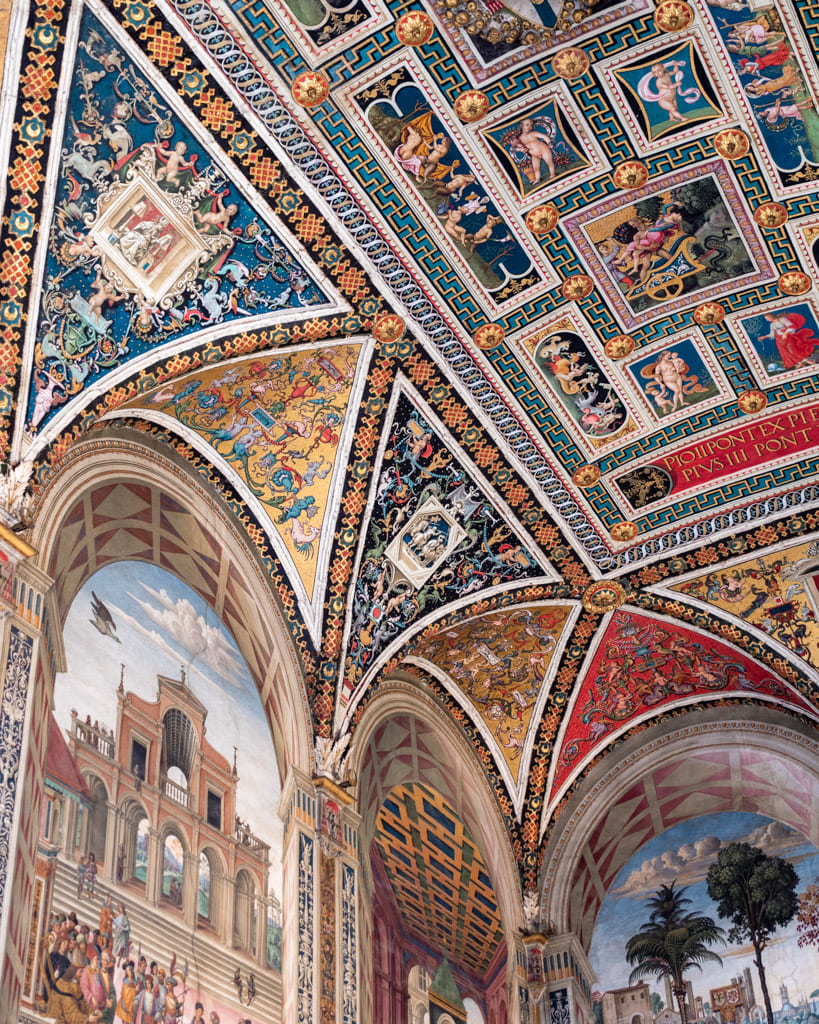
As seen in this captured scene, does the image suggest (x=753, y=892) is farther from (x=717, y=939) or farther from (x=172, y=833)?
(x=172, y=833)

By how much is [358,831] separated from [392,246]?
5.60 m

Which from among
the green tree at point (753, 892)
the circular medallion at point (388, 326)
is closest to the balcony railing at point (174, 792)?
the circular medallion at point (388, 326)

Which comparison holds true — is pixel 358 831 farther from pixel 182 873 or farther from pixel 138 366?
pixel 138 366

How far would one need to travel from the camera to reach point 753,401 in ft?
41.9

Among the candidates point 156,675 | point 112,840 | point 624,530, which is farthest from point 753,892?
point 112,840

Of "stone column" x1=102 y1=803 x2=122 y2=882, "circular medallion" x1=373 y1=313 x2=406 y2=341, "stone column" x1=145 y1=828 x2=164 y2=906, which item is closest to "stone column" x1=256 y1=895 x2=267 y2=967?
"stone column" x1=145 y1=828 x2=164 y2=906

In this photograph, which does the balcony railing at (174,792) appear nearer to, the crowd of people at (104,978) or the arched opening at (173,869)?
the arched opening at (173,869)

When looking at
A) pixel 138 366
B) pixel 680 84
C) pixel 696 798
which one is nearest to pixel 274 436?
pixel 138 366

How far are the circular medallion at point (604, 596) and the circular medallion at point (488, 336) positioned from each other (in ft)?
12.3

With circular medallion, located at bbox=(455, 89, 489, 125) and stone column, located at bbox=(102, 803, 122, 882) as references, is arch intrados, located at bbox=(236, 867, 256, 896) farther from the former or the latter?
circular medallion, located at bbox=(455, 89, 489, 125)

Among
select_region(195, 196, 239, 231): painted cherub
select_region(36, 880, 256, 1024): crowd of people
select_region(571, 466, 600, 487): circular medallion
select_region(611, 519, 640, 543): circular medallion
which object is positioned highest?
select_region(571, 466, 600, 487): circular medallion

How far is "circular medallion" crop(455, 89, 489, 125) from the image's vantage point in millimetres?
9938

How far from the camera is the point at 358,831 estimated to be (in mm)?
12461

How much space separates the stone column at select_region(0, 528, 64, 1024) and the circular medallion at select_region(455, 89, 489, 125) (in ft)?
15.3
